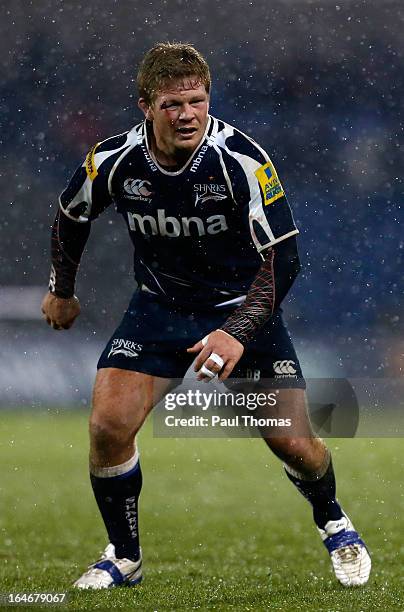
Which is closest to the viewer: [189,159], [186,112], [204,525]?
[186,112]

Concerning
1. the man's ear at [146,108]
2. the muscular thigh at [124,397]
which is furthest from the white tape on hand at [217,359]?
the man's ear at [146,108]

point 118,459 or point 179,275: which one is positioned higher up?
point 179,275

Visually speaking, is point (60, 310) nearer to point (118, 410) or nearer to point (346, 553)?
point (118, 410)

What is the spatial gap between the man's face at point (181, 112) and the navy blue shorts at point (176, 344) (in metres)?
0.69

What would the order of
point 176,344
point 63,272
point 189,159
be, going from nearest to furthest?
1. point 189,159
2. point 176,344
3. point 63,272

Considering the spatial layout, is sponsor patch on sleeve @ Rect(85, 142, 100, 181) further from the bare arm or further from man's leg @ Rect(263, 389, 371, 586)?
man's leg @ Rect(263, 389, 371, 586)

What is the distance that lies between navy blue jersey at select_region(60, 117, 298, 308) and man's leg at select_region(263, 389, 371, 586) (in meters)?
0.50

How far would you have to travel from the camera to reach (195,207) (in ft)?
14.0

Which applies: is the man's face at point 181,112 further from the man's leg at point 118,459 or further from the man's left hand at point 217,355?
the man's leg at point 118,459

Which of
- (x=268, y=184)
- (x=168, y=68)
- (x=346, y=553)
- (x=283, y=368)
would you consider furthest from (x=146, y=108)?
(x=346, y=553)

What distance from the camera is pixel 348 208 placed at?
542 inches

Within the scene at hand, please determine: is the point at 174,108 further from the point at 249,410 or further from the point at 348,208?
the point at 348,208

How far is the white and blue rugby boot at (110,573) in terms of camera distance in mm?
4242

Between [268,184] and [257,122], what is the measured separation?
957 centimetres
